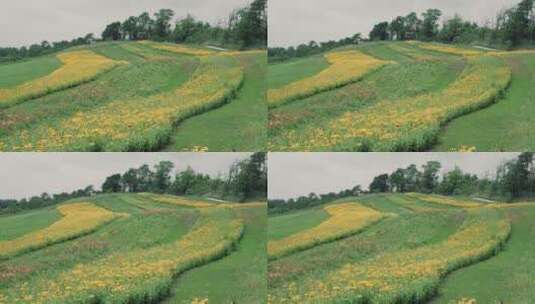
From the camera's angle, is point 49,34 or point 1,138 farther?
point 49,34

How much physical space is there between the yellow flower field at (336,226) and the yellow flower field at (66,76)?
261 cm

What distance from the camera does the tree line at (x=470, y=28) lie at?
7.57 m

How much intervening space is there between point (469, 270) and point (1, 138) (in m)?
4.83

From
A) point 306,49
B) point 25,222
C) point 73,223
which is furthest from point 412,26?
point 25,222

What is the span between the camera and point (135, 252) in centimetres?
766

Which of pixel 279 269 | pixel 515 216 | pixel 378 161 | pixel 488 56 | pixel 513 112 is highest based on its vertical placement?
pixel 488 56

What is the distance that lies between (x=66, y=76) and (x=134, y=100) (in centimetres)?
77

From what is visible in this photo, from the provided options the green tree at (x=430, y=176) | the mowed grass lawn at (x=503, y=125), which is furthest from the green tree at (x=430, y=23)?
the green tree at (x=430, y=176)

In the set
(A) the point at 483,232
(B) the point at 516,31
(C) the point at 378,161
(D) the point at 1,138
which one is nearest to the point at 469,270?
(A) the point at 483,232

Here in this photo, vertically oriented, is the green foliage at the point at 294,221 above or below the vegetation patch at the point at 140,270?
above

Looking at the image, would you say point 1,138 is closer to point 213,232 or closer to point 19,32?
point 19,32

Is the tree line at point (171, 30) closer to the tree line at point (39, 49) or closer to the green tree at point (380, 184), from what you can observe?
the tree line at point (39, 49)

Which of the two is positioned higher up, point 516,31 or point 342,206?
point 516,31

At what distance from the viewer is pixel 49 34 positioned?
7793 mm
